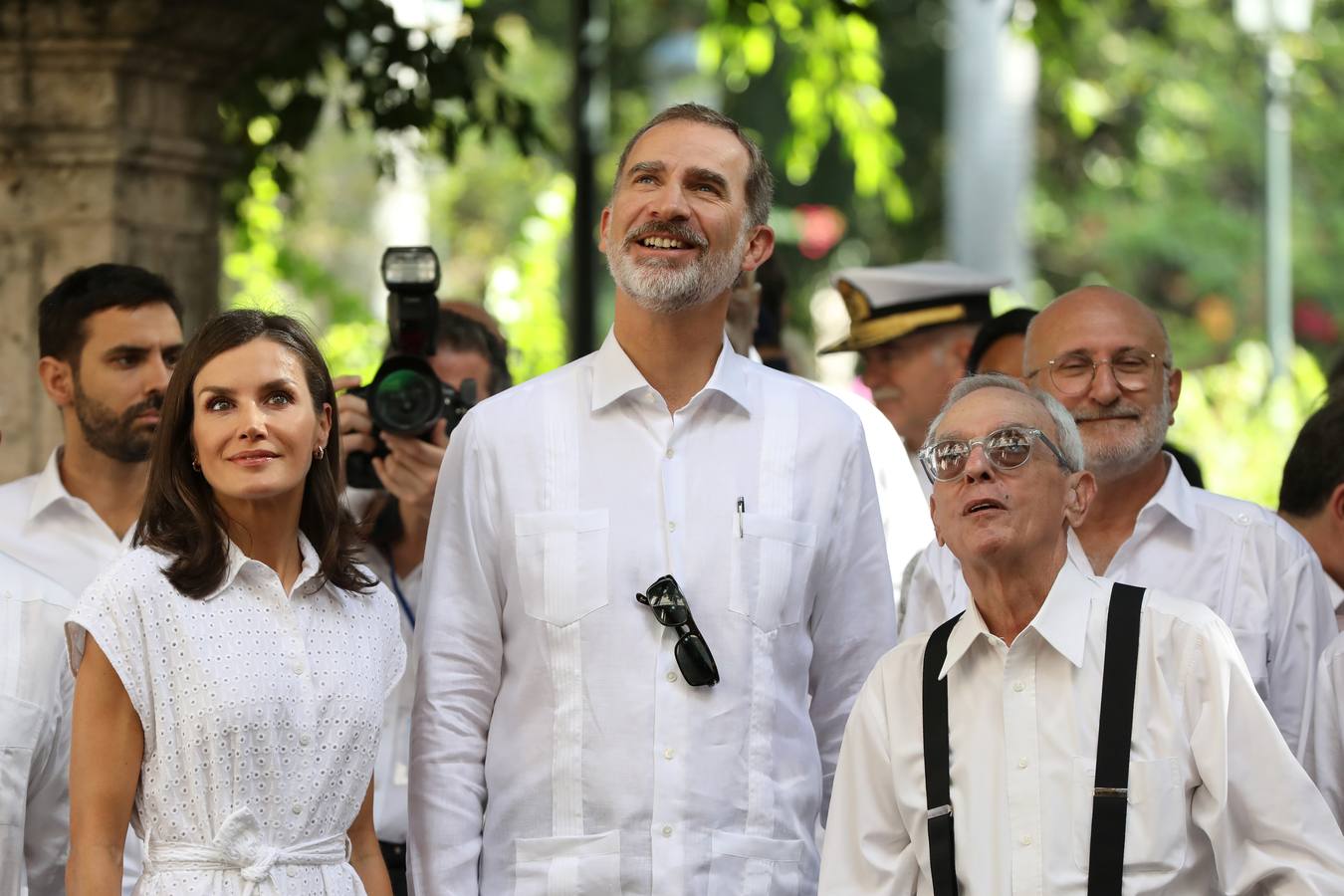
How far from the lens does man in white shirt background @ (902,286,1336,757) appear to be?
456cm

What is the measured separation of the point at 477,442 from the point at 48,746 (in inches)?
40.0

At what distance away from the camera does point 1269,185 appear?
56.8 feet

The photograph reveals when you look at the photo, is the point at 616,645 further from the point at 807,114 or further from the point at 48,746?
the point at 807,114

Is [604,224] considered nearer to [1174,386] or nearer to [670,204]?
[670,204]

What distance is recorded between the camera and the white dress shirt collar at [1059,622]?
379cm

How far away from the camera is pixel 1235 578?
4.63 metres

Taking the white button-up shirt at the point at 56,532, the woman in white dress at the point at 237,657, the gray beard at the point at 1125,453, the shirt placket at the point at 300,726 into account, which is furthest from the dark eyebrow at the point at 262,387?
the gray beard at the point at 1125,453

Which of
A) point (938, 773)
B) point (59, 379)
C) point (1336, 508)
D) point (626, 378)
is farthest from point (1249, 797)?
point (59, 379)

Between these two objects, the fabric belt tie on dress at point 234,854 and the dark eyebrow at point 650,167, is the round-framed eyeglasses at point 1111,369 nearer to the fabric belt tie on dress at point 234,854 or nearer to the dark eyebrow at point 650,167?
the dark eyebrow at point 650,167

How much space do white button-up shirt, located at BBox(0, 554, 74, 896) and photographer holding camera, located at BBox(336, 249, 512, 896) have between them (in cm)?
68

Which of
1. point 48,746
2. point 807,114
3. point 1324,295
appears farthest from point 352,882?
point 1324,295

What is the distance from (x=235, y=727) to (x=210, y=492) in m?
0.46

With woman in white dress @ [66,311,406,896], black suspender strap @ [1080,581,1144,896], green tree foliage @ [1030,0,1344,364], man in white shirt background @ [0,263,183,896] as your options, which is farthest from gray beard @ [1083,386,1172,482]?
green tree foliage @ [1030,0,1344,364]

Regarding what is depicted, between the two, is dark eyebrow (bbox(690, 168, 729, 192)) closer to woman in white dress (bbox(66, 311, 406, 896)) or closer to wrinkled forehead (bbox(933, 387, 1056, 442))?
wrinkled forehead (bbox(933, 387, 1056, 442))
